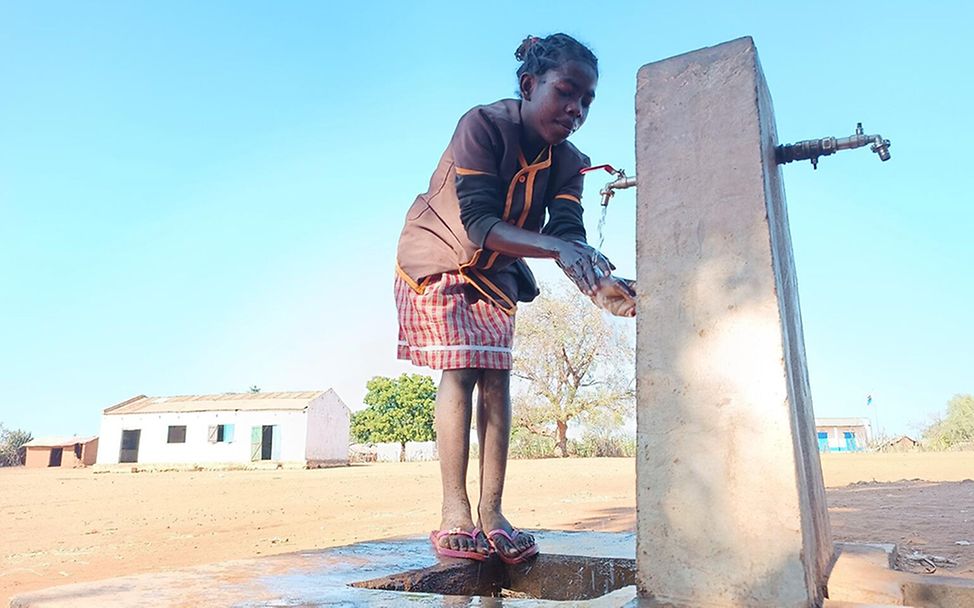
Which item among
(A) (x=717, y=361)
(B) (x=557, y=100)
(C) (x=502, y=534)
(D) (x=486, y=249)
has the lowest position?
(C) (x=502, y=534)

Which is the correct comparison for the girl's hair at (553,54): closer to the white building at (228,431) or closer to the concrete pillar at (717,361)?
the concrete pillar at (717,361)

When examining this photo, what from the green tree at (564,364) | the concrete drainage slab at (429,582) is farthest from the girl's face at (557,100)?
the green tree at (564,364)

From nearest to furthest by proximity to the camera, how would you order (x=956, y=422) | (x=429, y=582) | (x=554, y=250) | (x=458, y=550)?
(x=554, y=250)
(x=429, y=582)
(x=458, y=550)
(x=956, y=422)

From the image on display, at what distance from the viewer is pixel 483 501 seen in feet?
7.72

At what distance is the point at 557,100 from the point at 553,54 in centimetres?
17

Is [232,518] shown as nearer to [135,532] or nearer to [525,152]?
[135,532]

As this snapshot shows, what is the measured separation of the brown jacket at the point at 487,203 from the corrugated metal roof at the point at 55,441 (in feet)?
131

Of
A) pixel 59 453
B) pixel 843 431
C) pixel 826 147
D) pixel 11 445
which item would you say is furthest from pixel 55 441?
pixel 843 431

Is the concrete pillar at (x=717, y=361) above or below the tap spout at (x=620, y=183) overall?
below

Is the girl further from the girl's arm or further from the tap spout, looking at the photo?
the tap spout

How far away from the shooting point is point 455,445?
2.25 meters

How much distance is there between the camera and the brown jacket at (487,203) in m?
2.22

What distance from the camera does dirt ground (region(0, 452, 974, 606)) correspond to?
5258 millimetres

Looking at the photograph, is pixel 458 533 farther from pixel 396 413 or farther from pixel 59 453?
pixel 59 453
